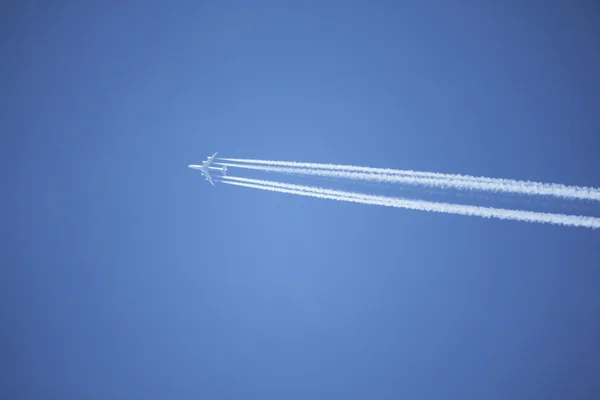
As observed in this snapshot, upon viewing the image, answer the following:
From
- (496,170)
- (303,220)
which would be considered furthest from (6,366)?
(496,170)

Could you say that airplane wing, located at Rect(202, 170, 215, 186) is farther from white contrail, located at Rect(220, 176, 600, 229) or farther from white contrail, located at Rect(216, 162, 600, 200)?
white contrail, located at Rect(216, 162, 600, 200)

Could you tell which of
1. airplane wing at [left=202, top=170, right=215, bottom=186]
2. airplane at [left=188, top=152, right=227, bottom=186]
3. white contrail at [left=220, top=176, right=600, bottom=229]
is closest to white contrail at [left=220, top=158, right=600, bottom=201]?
white contrail at [left=220, top=176, right=600, bottom=229]

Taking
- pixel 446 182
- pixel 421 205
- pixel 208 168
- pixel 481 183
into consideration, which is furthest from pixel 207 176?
pixel 481 183

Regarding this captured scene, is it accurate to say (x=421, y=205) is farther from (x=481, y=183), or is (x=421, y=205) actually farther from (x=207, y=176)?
(x=207, y=176)

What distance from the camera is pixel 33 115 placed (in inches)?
352

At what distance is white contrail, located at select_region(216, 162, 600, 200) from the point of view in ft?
21.4

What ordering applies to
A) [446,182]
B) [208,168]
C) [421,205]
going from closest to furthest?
[421,205], [446,182], [208,168]

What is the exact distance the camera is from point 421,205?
22.3 ft

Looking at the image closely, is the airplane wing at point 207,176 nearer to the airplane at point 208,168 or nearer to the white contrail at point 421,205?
the airplane at point 208,168

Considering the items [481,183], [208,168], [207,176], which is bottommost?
[481,183]

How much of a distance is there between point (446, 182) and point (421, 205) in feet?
1.99

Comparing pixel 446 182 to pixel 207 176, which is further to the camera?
pixel 207 176

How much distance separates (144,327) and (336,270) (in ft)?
14.6

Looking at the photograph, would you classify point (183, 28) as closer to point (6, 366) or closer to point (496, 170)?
point (496, 170)
